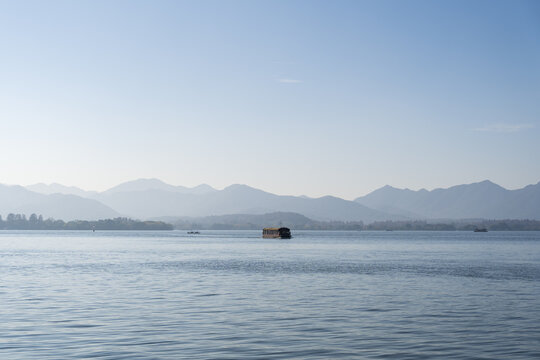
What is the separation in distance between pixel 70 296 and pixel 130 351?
23.6 m

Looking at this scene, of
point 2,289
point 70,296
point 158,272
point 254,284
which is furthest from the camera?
point 158,272

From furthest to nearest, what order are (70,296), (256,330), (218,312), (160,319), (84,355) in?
(70,296) < (218,312) < (160,319) < (256,330) < (84,355)

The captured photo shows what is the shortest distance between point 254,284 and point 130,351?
109 feet

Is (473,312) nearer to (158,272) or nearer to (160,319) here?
(160,319)

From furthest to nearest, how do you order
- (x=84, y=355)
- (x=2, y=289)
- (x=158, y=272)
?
(x=158, y=272)
(x=2, y=289)
(x=84, y=355)

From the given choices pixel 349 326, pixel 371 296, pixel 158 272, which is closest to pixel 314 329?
pixel 349 326

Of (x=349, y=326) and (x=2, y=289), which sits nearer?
(x=349, y=326)

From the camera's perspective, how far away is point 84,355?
27125 millimetres

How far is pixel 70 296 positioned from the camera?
162 ft

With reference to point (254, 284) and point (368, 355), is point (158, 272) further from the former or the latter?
point (368, 355)

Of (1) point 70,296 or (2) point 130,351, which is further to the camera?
(1) point 70,296

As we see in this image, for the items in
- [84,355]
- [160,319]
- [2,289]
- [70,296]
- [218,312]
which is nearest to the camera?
[84,355]

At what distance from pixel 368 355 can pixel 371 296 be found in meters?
23.3

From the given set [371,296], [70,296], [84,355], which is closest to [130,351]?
[84,355]
